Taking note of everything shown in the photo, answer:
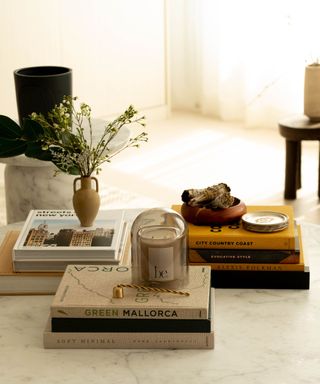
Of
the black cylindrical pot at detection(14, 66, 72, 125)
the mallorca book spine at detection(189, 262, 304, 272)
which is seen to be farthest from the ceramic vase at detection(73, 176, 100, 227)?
the black cylindrical pot at detection(14, 66, 72, 125)

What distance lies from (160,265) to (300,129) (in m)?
1.95

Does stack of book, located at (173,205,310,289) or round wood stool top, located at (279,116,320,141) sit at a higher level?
stack of book, located at (173,205,310,289)

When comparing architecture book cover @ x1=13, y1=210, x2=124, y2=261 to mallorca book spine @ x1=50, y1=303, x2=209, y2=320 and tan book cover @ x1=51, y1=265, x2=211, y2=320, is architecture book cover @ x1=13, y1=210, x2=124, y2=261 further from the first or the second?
mallorca book spine @ x1=50, y1=303, x2=209, y2=320

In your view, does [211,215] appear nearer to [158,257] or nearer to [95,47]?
[158,257]

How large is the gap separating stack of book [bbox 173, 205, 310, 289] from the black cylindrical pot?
75 cm

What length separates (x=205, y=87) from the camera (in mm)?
4770

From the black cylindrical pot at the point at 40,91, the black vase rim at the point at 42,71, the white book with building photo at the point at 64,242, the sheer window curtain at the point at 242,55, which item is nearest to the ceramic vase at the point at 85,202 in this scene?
the white book with building photo at the point at 64,242

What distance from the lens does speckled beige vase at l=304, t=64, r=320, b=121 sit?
11.2 ft

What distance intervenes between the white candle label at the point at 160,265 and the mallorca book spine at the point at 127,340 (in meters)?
0.13

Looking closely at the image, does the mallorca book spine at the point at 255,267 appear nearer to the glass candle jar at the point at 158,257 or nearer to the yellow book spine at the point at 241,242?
the yellow book spine at the point at 241,242

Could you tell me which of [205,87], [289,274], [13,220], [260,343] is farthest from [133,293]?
[205,87]

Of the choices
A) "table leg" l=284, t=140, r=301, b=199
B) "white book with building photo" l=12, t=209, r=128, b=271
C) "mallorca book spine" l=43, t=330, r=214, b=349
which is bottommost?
"table leg" l=284, t=140, r=301, b=199

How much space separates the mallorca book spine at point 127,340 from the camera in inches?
56.6

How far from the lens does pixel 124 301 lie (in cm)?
146
